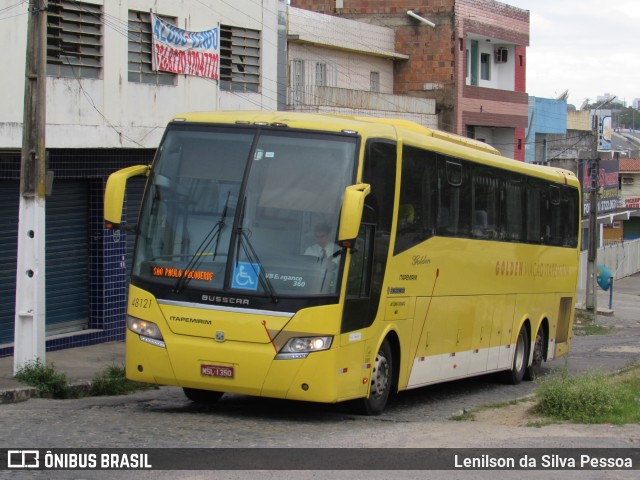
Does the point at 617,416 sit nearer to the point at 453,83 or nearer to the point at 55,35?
the point at 55,35

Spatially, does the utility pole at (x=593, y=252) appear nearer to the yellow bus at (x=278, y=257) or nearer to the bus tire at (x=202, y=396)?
the yellow bus at (x=278, y=257)

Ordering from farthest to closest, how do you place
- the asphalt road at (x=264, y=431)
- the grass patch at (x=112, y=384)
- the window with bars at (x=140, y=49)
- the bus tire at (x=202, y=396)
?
the window with bars at (x=140, y=49)
the grass patch at (x=112, y=384)
the bus tire at (x=202, y=396)
the asphalt road at (x=264, y=431)

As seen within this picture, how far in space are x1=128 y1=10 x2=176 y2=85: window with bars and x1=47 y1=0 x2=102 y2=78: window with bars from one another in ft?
2.84

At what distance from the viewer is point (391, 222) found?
39.1 feet

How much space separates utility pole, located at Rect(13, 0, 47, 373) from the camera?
13109 mm

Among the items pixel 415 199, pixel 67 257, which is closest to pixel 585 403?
pixel 415 199

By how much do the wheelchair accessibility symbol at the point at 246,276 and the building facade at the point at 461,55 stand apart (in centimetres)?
2649

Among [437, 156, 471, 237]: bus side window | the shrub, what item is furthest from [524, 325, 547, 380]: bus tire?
the shrub

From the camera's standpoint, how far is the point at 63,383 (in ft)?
43.6

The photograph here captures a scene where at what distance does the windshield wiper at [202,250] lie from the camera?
10.8 meters

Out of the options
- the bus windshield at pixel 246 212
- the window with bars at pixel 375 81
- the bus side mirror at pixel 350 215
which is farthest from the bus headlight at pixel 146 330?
the window with bars at pixel 375 81

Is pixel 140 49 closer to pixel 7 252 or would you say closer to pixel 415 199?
pixel 7 252

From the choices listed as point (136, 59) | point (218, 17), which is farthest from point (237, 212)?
point (218, 17)

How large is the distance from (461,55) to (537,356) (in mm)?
20373
